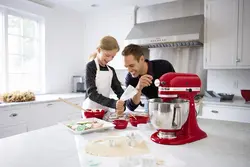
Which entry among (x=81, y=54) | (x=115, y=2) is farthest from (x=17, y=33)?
(x=115, y=2)

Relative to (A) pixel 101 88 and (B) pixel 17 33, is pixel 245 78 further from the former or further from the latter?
(B) pixel 17 33

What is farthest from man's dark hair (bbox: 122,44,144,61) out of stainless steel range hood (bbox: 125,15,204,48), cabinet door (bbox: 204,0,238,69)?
cabinet door (bbox: 204,0,238,69)

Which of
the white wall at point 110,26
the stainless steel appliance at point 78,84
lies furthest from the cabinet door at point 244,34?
the stainless steel appliance at point 78,84

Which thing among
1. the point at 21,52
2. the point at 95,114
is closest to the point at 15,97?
the point at 21,52

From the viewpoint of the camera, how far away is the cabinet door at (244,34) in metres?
2.70

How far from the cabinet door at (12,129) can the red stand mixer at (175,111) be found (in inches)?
81.7

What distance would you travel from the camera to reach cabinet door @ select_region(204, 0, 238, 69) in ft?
9.12

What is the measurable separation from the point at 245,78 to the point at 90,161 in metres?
2.98

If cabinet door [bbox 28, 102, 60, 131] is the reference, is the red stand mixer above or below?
above

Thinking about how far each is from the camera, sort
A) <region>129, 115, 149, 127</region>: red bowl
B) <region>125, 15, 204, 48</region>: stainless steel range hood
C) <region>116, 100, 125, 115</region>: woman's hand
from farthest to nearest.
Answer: <region>125, 15, 204, 48</region>: stainless steel range hood → <region>116, 100, 125, 115</region>: woman's hand → <region>129, 115, 149, 127</region>: red bowl

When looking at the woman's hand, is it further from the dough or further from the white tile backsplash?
the white tile backsplash

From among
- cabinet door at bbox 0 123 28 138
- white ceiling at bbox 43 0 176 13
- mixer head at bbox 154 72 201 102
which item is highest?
white ceiling at bbox 43 0 176 13

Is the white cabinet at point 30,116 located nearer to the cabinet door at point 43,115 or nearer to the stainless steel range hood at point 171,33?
the cabinet door at point 43,115

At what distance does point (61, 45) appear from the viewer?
3.78m
